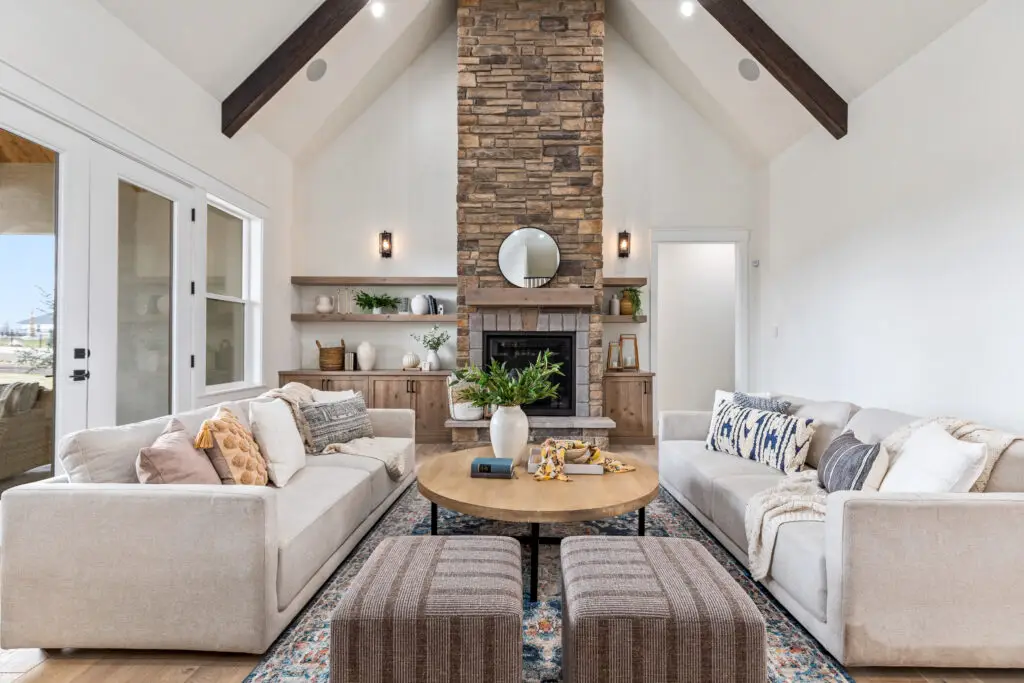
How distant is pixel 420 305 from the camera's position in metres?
5.80

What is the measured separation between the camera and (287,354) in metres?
5.64

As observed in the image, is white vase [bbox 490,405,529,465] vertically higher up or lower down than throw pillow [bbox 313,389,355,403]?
lower down

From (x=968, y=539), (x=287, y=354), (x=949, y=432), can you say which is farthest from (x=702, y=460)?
(x=287, y=354)

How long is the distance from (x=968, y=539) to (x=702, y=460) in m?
1.47

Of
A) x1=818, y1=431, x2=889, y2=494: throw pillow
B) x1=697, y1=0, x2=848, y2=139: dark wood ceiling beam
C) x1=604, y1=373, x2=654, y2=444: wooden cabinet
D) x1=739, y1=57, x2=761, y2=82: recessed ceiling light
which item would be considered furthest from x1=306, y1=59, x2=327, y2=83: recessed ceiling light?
x1=818, y1=431, x2=889, y2=494: throw pillow

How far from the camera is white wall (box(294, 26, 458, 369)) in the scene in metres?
A: 5.90

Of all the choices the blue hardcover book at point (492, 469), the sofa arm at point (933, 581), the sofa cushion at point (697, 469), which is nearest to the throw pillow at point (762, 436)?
the sofa cushion at point (697, 469)

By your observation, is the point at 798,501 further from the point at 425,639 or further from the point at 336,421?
the point at 336,421

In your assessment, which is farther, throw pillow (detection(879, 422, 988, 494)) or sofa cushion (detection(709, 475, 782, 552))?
sofa cushion (detection(709, 475, 782, 552))

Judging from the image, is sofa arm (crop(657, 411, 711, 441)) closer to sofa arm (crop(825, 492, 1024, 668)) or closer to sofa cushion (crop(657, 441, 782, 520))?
sofa cushion (crop(657, 441, 782, 520))

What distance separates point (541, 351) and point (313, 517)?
3.47 meters

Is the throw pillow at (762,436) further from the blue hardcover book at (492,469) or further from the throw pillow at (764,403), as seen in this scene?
the blue hardcover book at (492,469)

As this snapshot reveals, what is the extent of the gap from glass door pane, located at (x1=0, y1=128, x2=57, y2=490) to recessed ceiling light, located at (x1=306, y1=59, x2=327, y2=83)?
2.36m

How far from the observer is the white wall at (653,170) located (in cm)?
579
